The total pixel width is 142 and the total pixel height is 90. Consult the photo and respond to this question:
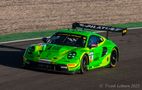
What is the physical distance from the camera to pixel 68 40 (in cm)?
1802

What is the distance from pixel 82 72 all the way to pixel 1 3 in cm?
1273

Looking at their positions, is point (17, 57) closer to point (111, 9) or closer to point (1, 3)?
point (1, 3)

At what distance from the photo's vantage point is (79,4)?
33.5 metres

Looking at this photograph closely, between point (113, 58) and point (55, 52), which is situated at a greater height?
point (55, 52)

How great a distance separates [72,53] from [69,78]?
3.73 ft

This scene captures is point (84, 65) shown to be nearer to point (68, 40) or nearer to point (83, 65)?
point (83, 65)

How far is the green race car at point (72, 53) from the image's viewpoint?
54.7 ft

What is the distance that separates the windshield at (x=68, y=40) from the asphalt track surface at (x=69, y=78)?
1063mm

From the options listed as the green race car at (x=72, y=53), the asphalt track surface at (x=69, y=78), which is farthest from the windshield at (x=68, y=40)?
Answer: the asphalt track surface at (x=69, y=78)

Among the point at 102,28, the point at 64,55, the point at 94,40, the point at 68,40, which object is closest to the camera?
the point at 64,55

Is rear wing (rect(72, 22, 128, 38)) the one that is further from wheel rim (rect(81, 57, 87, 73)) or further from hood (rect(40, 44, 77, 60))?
wheel rim (rect(81, 57, 87, 73))

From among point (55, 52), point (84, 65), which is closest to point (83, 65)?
point (84, 65)

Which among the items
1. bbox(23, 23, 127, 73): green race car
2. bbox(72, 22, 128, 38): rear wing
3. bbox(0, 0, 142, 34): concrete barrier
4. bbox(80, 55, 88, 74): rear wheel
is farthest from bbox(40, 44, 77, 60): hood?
bbox(0, 0, 142, 34): concrete barrier

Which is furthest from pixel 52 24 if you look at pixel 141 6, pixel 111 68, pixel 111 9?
pixel 111 68
